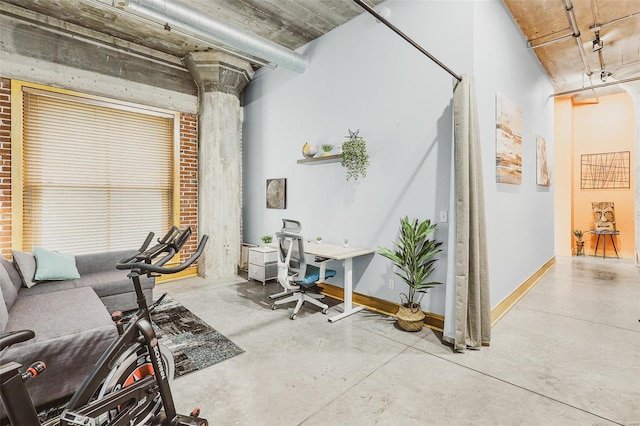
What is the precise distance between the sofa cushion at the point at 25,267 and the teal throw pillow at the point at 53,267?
41 millimetres

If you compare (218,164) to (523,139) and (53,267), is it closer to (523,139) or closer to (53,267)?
(53,267)

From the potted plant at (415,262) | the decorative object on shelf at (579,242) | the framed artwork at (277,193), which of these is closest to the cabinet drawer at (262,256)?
the framed artwork at (277,193)

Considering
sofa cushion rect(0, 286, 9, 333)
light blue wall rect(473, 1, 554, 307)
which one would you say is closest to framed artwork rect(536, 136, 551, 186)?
light blue wall rect(473, 1, 554, 307)

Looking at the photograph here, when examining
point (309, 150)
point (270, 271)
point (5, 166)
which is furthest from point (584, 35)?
point (5, 166)

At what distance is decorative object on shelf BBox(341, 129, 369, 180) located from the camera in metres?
3.80

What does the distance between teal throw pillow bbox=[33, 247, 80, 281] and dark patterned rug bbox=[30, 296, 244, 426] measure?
0.77m

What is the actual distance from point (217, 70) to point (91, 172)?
8.15 ft

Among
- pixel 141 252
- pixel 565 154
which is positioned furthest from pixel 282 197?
pixel 565 154

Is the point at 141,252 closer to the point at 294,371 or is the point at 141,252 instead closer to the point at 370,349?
the point at 294,371

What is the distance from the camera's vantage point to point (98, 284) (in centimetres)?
336

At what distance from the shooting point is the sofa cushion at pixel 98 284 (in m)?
3.13

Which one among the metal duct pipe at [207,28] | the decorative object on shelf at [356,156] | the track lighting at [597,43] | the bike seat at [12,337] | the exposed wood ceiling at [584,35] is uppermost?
the exposed wood ceiling at [584,35]

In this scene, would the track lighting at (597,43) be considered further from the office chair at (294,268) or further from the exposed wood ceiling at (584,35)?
the office chair at (294,268)

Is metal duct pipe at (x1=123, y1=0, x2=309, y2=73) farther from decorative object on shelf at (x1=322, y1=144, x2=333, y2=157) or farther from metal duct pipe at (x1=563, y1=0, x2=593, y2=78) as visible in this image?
metal duct pipe at (x1=563, y1=0, x2=593, y2=78)
